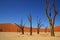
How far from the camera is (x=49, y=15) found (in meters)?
24.5

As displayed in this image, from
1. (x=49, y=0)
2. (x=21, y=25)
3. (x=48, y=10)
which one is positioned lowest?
(x=21, y=25)

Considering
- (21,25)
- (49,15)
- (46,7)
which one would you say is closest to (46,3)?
(46,7)

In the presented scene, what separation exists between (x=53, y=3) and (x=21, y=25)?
14.2 meters

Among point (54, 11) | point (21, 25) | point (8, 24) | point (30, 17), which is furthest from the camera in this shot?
point (8, 24)

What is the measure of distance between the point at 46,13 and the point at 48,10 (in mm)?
639

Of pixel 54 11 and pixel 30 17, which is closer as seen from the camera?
pixel 54 11

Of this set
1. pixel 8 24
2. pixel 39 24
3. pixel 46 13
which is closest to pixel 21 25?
pixel 39 24

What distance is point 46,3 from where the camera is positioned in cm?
2491

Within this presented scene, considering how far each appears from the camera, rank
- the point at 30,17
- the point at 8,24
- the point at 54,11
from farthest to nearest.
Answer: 1. the point at 8,24
2. the point at 30,17
3. the point at 54,11

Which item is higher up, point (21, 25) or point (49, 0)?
point (49, 0)

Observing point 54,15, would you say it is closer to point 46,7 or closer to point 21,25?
point 46,7

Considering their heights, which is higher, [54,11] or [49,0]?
[49,0]

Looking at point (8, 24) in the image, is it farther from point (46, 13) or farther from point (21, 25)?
point (46, 13)

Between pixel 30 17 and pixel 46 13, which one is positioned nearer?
pixel 46 13
